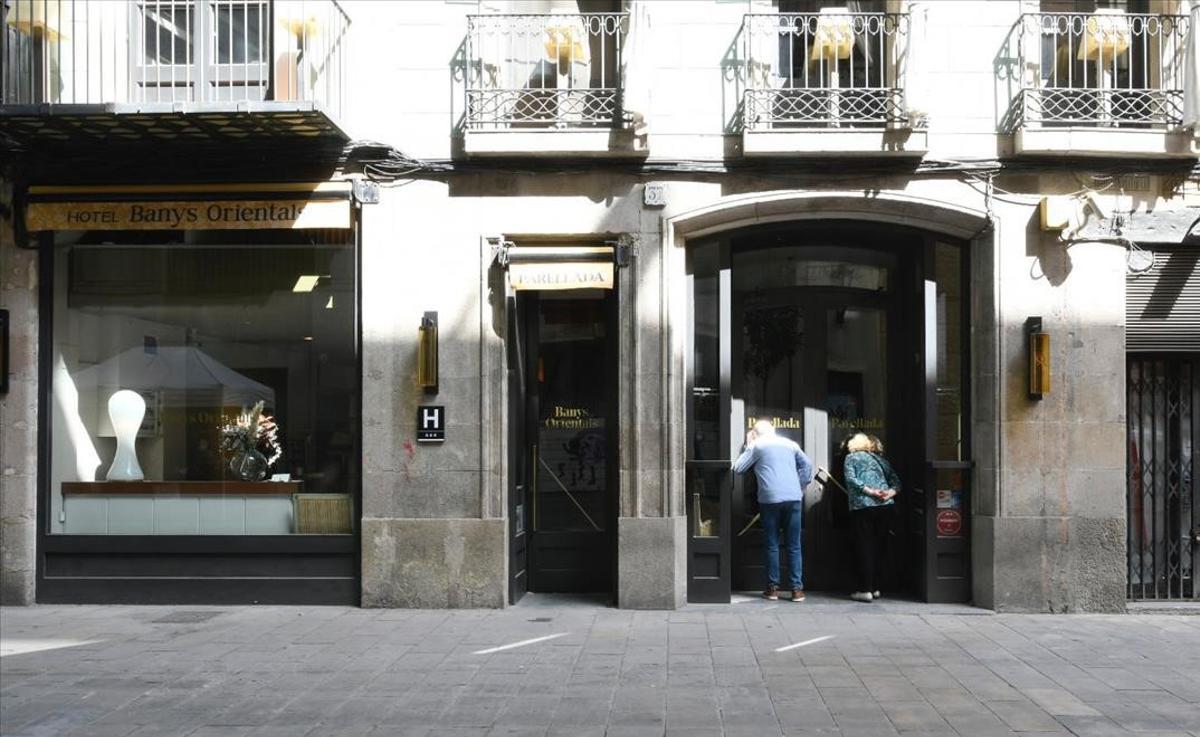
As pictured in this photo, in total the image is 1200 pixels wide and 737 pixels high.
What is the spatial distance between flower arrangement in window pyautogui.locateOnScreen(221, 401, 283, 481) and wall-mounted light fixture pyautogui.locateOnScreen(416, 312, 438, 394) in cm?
177

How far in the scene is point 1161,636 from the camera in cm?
1019

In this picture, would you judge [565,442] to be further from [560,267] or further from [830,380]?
[830,380]

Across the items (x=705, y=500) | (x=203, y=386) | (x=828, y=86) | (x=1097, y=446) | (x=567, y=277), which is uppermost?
(x=828, y=86)

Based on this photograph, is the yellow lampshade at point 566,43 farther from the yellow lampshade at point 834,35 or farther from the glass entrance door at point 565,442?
the glass entrance door at point 565,442

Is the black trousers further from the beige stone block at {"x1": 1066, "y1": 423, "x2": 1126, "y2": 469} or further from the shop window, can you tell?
the shop window

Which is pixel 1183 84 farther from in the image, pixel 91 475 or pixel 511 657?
pixel 91 475

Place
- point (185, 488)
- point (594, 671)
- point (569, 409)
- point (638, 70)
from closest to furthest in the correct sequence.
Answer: point (594, 671) → point (638, 70) → point (185, 488) → point (569, 409)

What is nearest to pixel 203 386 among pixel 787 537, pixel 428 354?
pixel 428 354

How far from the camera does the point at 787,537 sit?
12.0 meters

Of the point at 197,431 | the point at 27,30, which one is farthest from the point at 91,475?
the point at 27,30

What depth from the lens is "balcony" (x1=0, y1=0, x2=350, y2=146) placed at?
11617mm

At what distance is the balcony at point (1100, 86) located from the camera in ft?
36.7

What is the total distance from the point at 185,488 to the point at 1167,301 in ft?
32.8

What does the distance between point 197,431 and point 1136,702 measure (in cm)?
900
